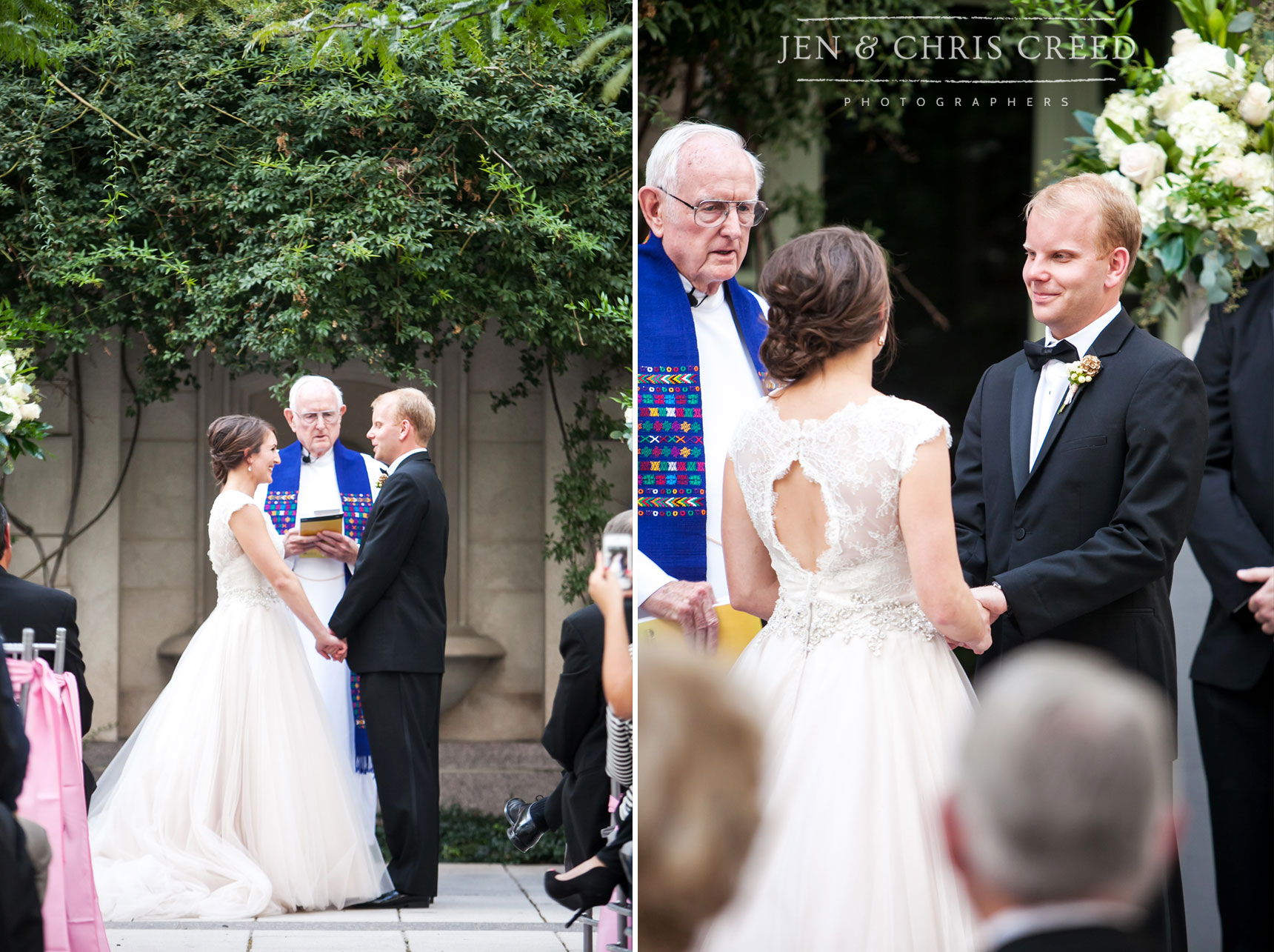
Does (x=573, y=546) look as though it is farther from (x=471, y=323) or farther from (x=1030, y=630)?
(x=1030, y=630)

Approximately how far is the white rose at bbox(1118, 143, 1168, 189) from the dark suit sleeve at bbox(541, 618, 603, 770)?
1.39 metres

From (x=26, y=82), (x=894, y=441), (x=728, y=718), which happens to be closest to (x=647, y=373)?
(x=894, y=441)

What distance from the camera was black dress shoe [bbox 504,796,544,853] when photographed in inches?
126

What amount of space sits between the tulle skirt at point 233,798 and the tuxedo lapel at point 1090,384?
2.10 metres

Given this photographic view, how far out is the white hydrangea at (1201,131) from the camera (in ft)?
8.12

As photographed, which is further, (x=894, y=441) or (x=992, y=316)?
(x=992, y=316)

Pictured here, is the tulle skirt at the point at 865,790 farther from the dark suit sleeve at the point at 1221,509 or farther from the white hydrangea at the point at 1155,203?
the white hydrangea at the point at 1155,203

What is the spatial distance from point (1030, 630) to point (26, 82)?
8.82 feet

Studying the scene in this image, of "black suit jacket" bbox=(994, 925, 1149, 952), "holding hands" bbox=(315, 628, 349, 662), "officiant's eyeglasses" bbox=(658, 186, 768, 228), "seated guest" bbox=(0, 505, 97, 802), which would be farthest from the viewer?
"holding hands" bbox=(315, 628, 349, 662)

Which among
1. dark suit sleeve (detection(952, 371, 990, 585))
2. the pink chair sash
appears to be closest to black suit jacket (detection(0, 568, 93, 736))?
the pink chair sash

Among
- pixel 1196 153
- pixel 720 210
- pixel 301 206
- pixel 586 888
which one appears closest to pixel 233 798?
pixel 586 888

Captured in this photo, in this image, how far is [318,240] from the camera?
3359mm

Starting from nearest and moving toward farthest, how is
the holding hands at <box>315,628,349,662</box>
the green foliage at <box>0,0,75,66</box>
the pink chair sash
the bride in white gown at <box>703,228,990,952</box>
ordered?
the bride in white gown at <box>703,228,990,952</box> → the pink chair sash → the green foliage at <box>0,0,75,66</box> → the holding hands at <box>315,628,349,662</box>

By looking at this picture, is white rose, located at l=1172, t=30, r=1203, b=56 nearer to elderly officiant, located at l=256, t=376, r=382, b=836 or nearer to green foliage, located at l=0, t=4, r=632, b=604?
green foliage, located at l=0, t=4, r=632, b=604
